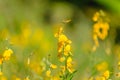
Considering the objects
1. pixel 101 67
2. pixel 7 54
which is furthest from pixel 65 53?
pixel 101 67

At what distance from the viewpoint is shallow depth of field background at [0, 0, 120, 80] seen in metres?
4.25

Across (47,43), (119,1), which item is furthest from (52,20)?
(47,43)

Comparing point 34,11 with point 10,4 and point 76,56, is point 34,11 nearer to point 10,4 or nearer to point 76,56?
point 10,4

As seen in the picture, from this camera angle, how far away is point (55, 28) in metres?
5.14

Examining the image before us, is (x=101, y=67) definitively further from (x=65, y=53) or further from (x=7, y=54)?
(x=7, y=54)

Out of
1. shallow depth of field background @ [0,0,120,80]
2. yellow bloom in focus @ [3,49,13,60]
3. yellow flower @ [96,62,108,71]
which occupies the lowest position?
shallow depth of field background @ [0,0,120,80]

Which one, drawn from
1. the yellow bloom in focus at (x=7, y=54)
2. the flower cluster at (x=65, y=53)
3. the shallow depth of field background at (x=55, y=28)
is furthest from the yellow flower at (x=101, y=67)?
the yellow bloom in focus at (x=7, y=54)

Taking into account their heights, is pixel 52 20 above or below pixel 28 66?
below

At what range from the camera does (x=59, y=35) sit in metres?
2.99

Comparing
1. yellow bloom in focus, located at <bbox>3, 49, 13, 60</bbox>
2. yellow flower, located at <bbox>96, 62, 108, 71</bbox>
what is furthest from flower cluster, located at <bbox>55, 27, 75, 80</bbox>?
yellow flower, located at <bbox>96, 62, 108, 71</bbox>

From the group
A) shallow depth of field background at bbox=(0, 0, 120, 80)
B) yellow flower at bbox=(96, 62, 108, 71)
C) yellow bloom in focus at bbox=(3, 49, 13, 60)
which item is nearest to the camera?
yellow bloom in focus at bbox=(3, 49, 13, 60)

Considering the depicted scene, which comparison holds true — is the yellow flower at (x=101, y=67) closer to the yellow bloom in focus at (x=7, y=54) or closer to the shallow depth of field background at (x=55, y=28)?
the shallow depth of field background at (x=55, y=28)

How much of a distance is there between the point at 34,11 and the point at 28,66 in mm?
3543

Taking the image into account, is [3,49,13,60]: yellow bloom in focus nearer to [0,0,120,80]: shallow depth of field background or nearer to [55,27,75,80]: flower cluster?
[55,27,75,80]: flower cluster
